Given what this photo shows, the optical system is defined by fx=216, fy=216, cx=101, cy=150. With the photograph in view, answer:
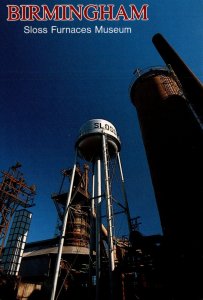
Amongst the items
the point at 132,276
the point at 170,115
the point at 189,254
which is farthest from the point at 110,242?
the point at 170,115

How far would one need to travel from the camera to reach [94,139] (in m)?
14.7

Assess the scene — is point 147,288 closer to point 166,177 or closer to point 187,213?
point 187,213

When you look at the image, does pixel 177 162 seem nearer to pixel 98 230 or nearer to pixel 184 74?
pixel 184 74

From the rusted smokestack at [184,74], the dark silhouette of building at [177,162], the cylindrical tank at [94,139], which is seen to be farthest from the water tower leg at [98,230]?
the rusted smokestack at [184,74]

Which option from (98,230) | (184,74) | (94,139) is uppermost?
(184,74)

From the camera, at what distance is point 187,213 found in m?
8.42

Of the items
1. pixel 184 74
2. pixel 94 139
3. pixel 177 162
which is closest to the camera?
pixel 177 162

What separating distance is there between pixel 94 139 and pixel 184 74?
6.73m

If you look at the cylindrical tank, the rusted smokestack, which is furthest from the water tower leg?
the rusted smokestack

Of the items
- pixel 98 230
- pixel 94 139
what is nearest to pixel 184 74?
pixel 94 139

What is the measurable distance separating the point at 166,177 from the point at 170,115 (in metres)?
3.33

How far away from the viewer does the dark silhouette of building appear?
7.34 metres

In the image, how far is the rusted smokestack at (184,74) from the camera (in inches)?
393

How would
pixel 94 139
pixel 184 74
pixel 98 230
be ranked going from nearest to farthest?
1. pixel 184 74
2. pixel 98 230
3. pixel 94 139
